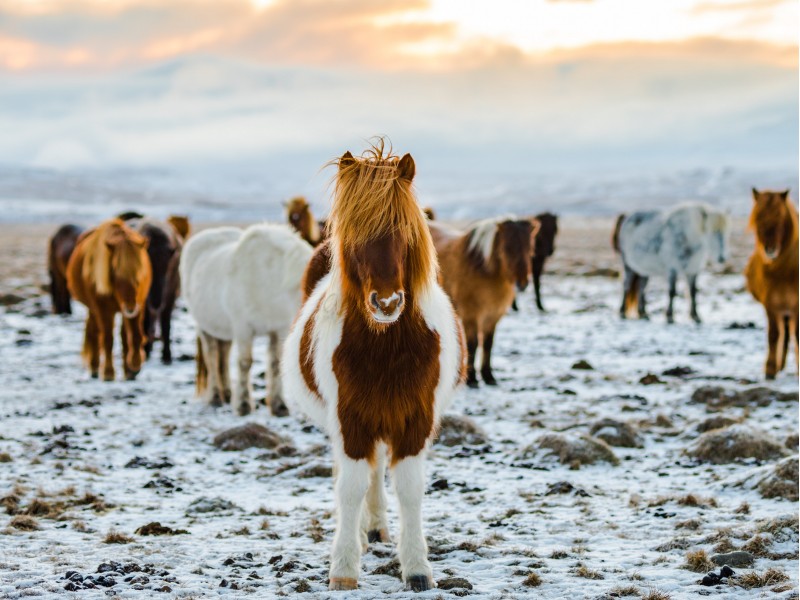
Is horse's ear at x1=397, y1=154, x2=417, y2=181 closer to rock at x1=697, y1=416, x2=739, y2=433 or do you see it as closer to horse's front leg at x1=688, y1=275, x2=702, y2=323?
rock at x1=697, y1=416, x2=739, y2=433

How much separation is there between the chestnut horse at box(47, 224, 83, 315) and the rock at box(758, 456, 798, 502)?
14143mm

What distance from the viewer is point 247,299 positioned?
30.1 feet

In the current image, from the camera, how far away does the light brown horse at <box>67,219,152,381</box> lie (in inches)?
427

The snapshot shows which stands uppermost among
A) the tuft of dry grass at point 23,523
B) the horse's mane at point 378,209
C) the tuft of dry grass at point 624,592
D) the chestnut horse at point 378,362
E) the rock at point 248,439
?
the horse's mane at point 378,209

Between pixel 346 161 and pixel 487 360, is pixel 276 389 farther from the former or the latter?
pixel 346 161

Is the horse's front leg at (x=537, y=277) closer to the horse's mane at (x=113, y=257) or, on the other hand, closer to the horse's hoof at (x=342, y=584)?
the horse's mane at (x=113, y=257)

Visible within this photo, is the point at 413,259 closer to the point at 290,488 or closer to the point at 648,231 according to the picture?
the point at 290,488

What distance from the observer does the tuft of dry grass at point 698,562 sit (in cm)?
476

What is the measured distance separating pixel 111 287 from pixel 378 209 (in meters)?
7.60

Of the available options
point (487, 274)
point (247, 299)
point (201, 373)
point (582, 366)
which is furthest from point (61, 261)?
point (582, 366)

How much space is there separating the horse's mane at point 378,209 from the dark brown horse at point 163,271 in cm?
863

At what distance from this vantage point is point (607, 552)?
5.19 meters

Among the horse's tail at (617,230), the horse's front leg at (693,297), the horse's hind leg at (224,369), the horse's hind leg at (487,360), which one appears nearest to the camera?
the horse's hind leg at (224,369)

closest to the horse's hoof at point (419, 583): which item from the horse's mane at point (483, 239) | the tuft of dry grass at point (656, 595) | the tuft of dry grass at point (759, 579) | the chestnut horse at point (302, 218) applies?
the tuft of dry grass at point (656, 595)
